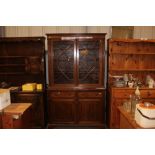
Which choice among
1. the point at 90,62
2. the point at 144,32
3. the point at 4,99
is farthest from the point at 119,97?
the point at 4,99

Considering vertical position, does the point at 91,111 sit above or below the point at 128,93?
below

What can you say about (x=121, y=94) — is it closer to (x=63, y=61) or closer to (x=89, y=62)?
(x=89, y=62)

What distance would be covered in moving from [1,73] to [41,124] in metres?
1.34

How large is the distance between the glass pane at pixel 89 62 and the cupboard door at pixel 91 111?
402 mm

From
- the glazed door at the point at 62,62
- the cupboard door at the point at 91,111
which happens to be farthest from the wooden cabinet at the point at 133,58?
the glazed door at the point at 62,62

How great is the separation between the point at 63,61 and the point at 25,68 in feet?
2.75

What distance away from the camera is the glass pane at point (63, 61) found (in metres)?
3.39

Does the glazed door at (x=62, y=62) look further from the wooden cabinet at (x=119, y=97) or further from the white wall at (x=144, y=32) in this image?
the white wall at (x=144, y=32)

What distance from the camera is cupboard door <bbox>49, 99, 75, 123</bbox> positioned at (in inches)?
136

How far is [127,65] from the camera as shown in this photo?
368 centimetres
